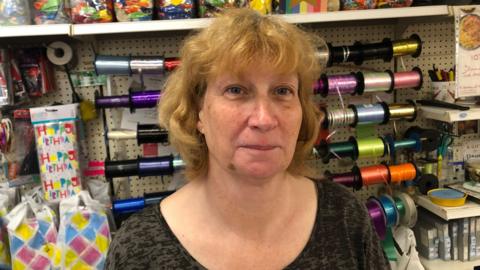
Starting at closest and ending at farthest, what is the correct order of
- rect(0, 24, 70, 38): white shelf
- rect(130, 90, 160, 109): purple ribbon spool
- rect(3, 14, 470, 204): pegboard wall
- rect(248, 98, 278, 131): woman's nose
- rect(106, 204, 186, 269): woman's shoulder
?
rect(248, 98, 278, 131): woman's nose
rect(106, 204, 186, 269): woman's shoulder
rect(0, 24, 70, 38): white shelf
rect(130, 90, 160, 109): purple ribbon spool
rect(3, 14, 470, 204): pegboard wall

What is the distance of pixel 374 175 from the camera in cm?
149

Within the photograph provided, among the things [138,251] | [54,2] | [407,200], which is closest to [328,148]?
[407,200]

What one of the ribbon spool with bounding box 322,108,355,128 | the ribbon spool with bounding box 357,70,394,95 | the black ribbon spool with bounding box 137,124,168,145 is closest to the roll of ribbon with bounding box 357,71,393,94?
the ribbon spool with bounding box 357,70,394,95

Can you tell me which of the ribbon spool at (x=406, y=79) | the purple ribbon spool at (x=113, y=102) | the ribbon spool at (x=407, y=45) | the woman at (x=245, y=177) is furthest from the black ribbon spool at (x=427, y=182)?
the purple ribbon spool at (x=113, y=102)

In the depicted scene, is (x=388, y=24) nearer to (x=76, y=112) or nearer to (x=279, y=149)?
(x=279, y=149)

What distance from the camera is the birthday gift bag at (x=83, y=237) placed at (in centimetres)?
129

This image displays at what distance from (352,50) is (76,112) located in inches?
41.4

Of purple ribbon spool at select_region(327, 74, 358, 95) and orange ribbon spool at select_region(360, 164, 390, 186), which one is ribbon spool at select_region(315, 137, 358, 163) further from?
purple ribbon spool at select_region(327, 74, 358, 95)

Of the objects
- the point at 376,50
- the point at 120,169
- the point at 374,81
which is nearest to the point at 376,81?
the point at 374,81

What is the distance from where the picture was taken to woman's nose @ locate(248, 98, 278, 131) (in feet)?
2.60

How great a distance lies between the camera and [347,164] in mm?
1672

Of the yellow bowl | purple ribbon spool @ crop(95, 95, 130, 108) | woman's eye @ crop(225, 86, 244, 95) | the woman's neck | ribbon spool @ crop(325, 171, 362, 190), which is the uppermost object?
woman's eye @ crop(225, 86, 244, 95)

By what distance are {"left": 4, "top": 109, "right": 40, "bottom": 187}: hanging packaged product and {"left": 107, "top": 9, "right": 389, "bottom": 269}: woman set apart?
72 cm

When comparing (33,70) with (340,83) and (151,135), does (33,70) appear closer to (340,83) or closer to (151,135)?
(151,135)
